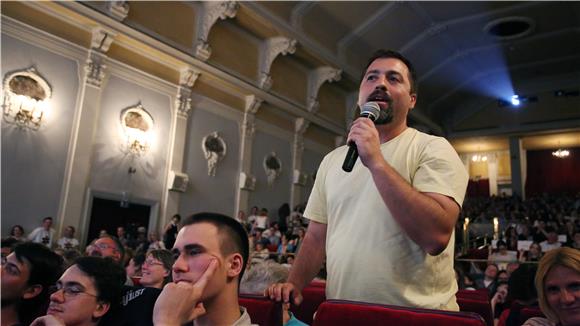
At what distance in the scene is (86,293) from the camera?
171 cm

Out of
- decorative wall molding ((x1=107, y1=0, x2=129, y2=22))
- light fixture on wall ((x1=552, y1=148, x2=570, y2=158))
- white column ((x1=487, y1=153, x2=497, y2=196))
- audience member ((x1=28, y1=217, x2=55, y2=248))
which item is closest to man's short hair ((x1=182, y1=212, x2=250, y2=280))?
audience member ((x1=28, y1=217, x2=55, y2=248))

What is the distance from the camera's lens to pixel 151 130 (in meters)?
8.64

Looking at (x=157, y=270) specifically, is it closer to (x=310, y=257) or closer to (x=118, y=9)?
(x=310, y=257)

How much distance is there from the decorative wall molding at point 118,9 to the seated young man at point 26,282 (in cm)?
678

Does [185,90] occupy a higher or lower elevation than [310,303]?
higher

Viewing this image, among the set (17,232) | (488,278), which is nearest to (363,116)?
(488,278)

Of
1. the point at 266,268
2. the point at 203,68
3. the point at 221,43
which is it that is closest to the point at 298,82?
the point at 221,43

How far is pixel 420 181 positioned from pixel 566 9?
14.3 meters

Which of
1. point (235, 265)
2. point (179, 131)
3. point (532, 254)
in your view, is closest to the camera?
point (235, 265)

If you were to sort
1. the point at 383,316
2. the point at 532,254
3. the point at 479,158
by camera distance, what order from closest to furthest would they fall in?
the point at 383,316 → the point at 532,254 → the point at 479,158

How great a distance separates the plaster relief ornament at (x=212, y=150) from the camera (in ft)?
32.0

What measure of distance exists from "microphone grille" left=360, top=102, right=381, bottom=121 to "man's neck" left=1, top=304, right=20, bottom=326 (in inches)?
69.0

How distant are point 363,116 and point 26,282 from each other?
1.72 m

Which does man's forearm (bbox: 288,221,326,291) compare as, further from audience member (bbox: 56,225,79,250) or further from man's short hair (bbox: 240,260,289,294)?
audience member (bbox: 56,225,79,250)
